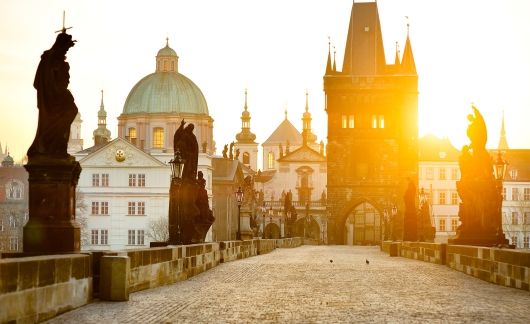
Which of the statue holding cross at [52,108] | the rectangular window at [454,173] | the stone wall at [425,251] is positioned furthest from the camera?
the rectangular window at [454,173]

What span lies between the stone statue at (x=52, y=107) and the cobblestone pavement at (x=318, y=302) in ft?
8.07

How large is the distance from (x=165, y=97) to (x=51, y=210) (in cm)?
11243

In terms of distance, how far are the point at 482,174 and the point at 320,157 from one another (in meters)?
127

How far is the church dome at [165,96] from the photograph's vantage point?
127 meters

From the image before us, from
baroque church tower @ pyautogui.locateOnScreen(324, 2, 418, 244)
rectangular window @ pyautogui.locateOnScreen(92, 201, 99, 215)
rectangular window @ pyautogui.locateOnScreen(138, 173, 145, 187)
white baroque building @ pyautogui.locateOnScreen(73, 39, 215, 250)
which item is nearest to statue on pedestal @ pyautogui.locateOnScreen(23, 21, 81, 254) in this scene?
white baroque building @ pyautogui.locateOnScreen(73, 39, 215, 250)

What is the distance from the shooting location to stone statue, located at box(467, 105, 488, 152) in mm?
25547

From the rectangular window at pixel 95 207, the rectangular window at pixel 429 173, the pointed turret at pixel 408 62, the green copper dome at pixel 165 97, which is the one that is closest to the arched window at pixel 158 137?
the green copper dome at pixel 165 97

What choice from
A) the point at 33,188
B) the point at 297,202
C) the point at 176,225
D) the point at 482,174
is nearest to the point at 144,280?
the point at 33,188

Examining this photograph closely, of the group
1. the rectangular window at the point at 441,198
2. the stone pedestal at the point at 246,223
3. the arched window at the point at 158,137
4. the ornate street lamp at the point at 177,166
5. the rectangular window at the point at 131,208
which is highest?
the arched window at the point at 158,137

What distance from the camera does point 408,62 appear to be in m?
114

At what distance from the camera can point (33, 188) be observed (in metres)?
15.2

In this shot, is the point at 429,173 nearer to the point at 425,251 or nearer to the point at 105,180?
the point at 105,180

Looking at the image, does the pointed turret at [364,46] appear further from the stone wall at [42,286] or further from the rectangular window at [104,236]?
the stone wall at [42,286]

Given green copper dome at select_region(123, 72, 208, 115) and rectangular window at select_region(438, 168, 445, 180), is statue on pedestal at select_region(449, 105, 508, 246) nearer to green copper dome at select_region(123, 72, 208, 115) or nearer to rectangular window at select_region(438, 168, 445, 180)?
green copper dome at select_region(123, 72, 208, 115)
